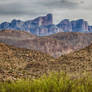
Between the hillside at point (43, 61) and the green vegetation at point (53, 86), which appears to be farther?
the hillside at point (43, 61)

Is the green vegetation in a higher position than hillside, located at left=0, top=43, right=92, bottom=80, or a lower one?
higher

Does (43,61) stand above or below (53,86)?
below

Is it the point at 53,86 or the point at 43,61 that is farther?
the point at 43,61

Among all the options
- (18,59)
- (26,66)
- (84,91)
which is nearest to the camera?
(84,91)

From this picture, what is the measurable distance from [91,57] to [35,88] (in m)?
32.0

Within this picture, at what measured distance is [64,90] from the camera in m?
7.02

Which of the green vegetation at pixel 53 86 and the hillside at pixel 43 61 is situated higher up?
the green vegetation at pixel 53 86

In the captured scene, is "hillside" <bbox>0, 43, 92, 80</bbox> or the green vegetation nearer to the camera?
the green vegetation

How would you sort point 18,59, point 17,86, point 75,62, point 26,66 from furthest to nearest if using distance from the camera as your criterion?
point 18,59, point 26,66, point 75,62, point 17,86

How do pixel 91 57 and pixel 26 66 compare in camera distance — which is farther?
pixel 26 66

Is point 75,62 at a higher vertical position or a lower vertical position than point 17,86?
lower

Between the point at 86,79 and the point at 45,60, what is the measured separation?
4007 centimetres

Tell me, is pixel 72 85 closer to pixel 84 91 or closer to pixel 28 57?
pixel 84 91

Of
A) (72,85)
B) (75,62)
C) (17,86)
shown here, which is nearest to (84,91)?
(72,85)
